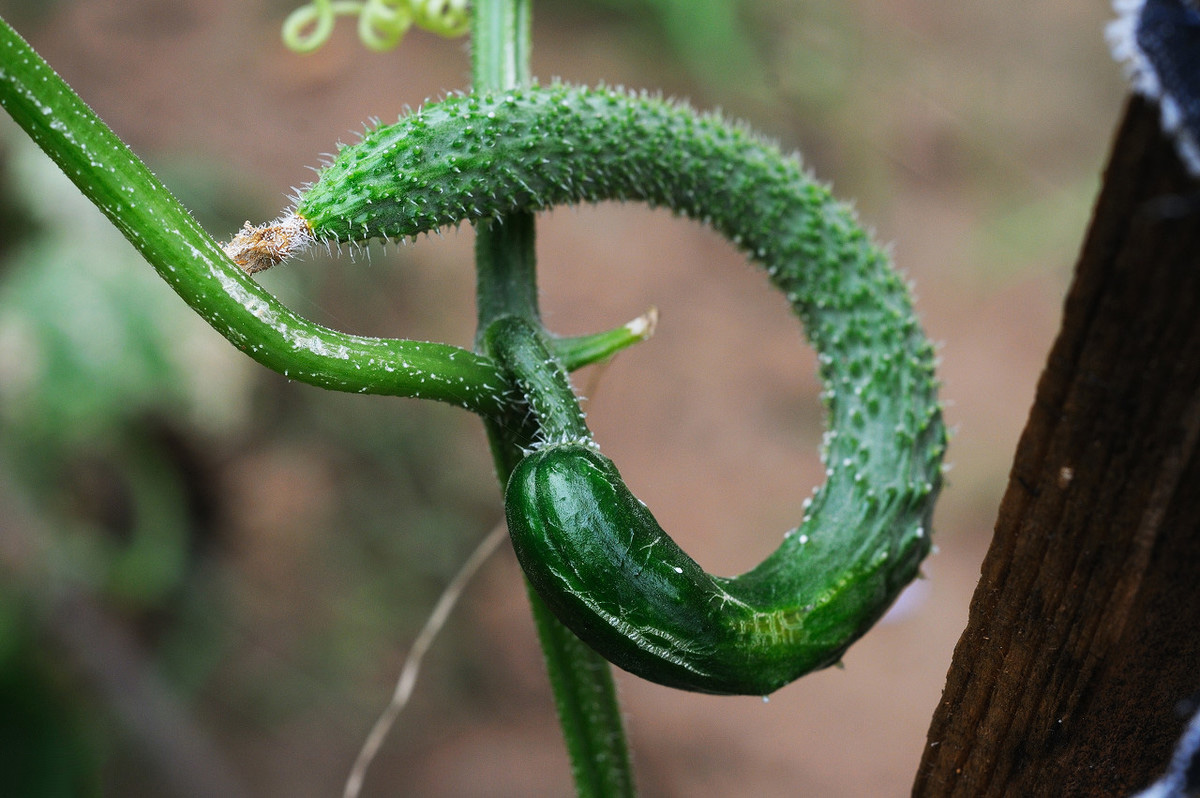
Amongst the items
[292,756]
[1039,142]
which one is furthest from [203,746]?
[1039,142]

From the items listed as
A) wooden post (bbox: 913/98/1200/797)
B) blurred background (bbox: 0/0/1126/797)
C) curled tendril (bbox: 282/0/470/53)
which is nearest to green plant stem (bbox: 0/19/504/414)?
wooden post (bbox: 913/98/1200/797)

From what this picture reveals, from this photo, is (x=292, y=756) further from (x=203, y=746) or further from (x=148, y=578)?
(x=148, y=578)

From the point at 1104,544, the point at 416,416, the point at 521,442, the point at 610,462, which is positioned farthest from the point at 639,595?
the point at 416,416

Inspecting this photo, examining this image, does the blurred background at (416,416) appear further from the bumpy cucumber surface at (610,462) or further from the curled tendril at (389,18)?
the bumpy cucumber surface at (610,462)

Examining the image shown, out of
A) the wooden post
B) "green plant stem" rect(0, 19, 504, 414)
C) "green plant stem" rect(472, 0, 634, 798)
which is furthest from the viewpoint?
"green plant stem" rect(472, 0, 634, 798)

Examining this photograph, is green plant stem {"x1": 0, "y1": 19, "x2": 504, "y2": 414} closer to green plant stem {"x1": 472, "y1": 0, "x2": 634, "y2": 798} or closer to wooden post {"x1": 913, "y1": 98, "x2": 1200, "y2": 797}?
green plant stem {"x1": 472, "y1": 0, "x2": 634, "y2": 798}

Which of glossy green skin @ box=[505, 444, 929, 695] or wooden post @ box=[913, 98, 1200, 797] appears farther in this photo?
glossy green skin @ box=[505, 444, 929, 695]

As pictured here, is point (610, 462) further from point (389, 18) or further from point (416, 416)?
point (416, 416)
